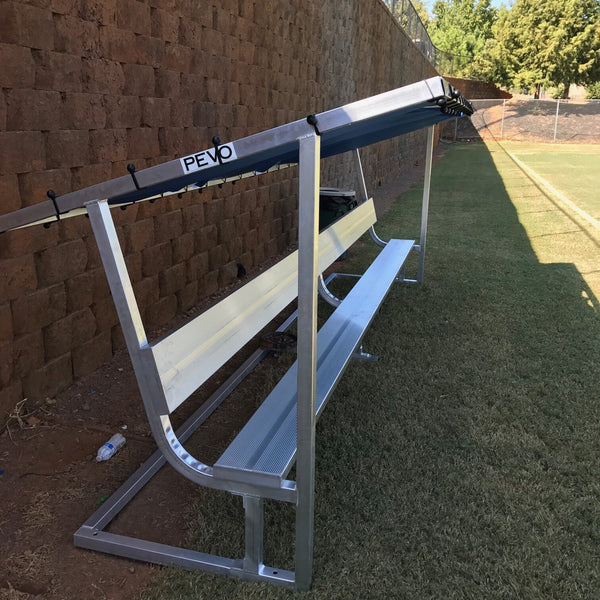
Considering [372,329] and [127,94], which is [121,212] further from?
[372,329]

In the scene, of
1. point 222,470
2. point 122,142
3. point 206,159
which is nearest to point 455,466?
point 222,470

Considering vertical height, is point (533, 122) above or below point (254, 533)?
above

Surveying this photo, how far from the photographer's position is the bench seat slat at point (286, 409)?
207cm

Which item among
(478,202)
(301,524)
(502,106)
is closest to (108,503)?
(301,524)

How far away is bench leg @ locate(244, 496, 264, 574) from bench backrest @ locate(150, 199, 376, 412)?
0.43m

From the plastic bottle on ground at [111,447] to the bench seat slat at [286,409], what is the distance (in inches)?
35.3

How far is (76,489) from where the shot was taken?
270 cm

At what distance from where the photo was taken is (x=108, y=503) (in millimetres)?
2539

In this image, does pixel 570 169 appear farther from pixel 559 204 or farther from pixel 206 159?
pixel 206 159

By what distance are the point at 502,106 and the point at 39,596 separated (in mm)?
33642

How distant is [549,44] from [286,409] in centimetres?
4163

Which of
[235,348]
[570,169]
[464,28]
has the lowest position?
[570,169]

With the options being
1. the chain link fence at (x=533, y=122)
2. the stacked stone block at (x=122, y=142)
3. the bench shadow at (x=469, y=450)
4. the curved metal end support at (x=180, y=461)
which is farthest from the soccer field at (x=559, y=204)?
the chain link fence at (x=533, y=122)

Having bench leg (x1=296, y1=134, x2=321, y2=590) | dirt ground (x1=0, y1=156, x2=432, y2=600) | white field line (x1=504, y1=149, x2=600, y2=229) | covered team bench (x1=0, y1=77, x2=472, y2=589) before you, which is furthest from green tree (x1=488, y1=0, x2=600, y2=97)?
bench leg (x1=296, y1=134, x2=321, y2=590)
